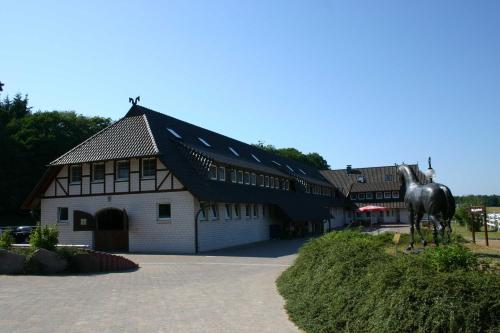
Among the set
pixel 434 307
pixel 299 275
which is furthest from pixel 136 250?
pixel 434 307

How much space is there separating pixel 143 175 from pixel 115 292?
1554cm

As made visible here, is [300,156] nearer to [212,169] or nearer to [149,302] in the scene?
[212,169]

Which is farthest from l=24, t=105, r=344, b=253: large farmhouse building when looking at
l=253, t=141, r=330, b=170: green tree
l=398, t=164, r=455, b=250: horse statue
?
l=253, t=141, r=330, b=170: green tree

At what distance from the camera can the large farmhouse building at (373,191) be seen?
64.7 m

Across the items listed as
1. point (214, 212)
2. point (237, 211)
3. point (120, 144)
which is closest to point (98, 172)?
point (120, 144)

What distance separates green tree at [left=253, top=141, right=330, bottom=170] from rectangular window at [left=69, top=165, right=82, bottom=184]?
201ft

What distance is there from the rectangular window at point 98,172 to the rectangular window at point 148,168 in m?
2.81

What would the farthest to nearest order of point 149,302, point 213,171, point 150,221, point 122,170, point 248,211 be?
point 248,211 < point 213,171 < point 122,170 < point 150,221 < point 149,302

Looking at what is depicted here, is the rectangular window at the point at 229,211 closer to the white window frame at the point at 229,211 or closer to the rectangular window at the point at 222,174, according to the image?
the white window frame at the point at 229,211

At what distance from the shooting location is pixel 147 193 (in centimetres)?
2692

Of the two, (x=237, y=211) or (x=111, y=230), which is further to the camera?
(x=237, y=211)

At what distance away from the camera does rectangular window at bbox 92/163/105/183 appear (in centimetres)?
2841

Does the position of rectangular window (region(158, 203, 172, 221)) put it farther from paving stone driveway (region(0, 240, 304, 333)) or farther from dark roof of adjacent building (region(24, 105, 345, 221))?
paving stone driveway (region(0, 240, 304, 333))

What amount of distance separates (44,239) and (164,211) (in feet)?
32.4
